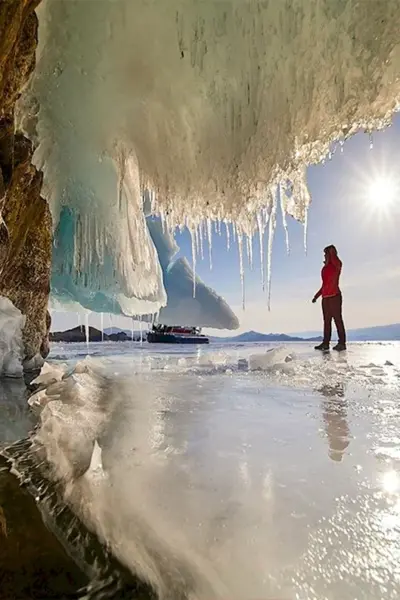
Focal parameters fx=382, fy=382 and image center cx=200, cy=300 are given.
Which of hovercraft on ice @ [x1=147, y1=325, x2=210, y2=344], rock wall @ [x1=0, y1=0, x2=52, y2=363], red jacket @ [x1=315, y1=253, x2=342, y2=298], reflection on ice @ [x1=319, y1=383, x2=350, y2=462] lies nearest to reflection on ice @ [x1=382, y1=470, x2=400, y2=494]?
reflection on ice @ [x1=319, y1=383, x2=350, y2=462]

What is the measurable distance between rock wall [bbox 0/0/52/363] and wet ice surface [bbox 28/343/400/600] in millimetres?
1922

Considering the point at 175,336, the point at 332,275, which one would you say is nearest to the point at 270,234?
the point at 332,275

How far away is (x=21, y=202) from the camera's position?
14.7 feet

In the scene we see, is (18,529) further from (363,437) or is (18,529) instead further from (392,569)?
(363,437)

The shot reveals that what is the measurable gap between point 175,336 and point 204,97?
23.8 meters

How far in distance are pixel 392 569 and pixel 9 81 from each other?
3079 mm

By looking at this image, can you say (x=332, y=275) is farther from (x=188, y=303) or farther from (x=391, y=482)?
(x=188, y=303)

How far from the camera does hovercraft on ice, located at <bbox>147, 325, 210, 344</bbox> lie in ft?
90.8

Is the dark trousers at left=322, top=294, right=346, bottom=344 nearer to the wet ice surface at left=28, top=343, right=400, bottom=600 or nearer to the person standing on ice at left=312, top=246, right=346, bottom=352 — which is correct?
the person standing on ice at left=312, top=246, right=346, bottom=352

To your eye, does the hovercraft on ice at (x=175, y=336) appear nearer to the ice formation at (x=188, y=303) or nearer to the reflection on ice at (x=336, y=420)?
the ice formation at (x=188, y=303)

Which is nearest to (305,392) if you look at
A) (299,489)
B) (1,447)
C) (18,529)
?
(299,489)

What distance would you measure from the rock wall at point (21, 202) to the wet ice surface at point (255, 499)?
1.92m

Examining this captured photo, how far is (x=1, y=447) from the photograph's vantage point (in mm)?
1985

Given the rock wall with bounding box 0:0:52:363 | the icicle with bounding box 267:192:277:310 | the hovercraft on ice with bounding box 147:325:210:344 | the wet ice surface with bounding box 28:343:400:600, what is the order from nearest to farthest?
the wet ice surface with bounding box 28:343:400:600, the rock wall with bounding box 0:0:52:363, the icicle with bounding box 267:192:277:310, the hovercraft on ice with bounding box 147:325:210:344
